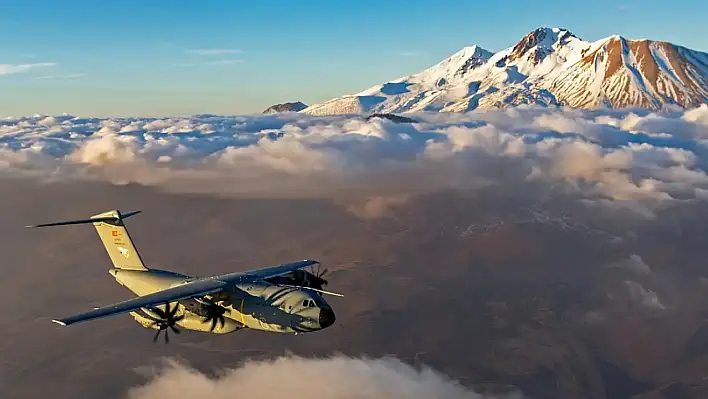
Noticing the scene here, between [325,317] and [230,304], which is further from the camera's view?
[230,304]

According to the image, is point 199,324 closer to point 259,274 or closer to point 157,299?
point 157,299

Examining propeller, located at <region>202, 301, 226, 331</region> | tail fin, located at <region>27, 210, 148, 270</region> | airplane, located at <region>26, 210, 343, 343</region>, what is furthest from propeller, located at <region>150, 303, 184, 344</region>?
tail fin, located at <region>27, 210, 148, 270</region>

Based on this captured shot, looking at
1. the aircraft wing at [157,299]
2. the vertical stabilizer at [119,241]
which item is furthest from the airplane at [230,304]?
the vertical stabilizer at [119,241]

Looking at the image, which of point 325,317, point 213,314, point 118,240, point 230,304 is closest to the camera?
point 325,317

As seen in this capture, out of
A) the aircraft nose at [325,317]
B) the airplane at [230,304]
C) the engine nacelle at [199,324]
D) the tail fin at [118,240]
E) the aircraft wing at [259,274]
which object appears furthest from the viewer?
the tail fin at [118,240]

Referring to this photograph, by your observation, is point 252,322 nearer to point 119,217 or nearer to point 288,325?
point 288,325

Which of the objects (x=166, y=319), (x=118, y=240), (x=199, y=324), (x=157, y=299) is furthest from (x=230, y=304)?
(x=118, y=240)

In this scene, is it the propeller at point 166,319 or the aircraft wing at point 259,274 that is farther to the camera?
the aircraft wing at point 259,274

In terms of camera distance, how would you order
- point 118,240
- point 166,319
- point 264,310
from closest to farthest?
1. point 264,310
2. point 166,319
3. point 118,240

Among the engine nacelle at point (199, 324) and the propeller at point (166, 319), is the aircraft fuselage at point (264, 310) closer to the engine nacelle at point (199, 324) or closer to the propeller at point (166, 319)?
the engine nacelle at point (199, 324)
